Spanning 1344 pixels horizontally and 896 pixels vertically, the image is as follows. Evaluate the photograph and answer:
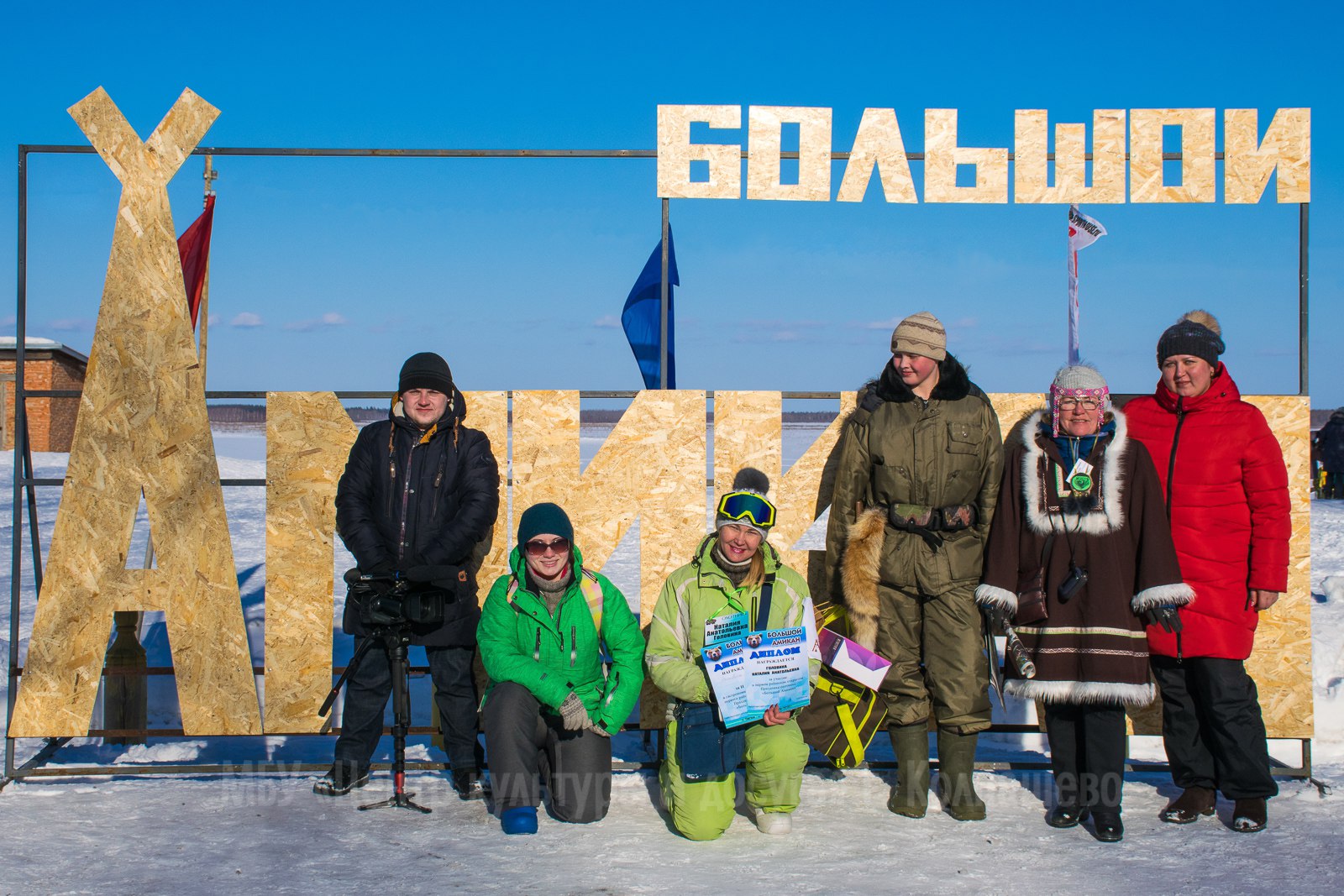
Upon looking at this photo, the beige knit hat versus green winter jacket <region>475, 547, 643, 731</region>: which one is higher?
the beige knit hat

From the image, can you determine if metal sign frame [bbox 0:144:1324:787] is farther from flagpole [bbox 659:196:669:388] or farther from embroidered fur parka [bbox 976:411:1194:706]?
embroidered fur parka [bbox 976:411:1194:706]

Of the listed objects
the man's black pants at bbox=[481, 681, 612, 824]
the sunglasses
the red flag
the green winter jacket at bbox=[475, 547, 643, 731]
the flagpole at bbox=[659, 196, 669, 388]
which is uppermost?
the red flag

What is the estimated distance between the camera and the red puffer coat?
14.1 ft

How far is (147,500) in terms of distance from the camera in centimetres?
500

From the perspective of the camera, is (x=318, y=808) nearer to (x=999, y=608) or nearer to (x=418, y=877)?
(x=418, y=877)

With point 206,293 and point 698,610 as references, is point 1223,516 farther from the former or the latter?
point 206,293

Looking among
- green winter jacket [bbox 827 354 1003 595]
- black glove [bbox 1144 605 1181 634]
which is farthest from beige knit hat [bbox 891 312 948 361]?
black glove [bbox 1144 605 1181 634]

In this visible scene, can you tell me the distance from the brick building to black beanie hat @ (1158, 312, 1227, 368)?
80.7 feet

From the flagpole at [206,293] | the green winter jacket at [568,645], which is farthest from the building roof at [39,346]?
the green winter jacket at [568,645]

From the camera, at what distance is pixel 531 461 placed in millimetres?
5109

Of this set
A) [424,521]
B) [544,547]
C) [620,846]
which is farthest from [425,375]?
[620,846]

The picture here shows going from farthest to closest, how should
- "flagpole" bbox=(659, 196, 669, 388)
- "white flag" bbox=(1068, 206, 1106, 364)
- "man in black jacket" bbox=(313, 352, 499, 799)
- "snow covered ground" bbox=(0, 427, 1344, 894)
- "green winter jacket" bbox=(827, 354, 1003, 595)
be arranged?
"white flag" bbox=(1068, 206, 1106, 364) < "flagpole" bbox=(659, 196, 669, 388) < "man in black jacket" bbox=(313, 352, 499, 799) < "green winter jacket" bbox=(827, 354, 1003, 595) < "snow covered ground" bbox=(0, 427, 1344, 894)

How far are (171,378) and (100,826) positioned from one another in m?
2.00

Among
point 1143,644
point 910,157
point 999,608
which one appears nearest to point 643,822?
point 999,608
